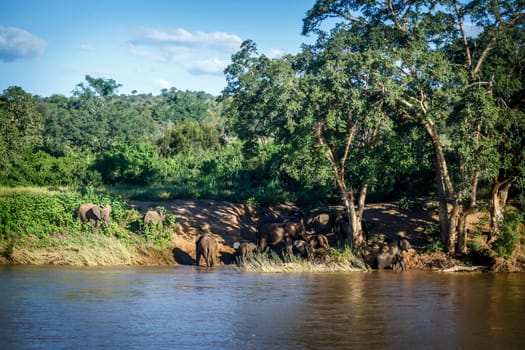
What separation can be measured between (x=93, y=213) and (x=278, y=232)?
616 centimetres

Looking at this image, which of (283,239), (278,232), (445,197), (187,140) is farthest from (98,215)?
(187,140)

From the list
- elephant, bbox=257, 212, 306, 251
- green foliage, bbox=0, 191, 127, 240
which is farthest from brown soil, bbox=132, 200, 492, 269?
green foliage, bbox=0, 191, 127, 240

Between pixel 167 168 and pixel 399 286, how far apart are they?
1895 centimetres

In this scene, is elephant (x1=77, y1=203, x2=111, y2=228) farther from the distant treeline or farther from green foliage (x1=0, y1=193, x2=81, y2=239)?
the distant treeline

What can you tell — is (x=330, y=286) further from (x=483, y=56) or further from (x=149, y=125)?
(x=149, y=125)

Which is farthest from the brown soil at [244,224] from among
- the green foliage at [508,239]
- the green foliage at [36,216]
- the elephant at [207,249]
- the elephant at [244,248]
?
the green foliage at [36,216]

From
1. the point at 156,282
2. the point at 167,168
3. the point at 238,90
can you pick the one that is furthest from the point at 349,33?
the point at 167,168

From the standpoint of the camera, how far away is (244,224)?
1045 inches

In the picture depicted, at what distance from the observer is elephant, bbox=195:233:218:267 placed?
22.3 meters

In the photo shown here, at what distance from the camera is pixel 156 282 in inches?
738

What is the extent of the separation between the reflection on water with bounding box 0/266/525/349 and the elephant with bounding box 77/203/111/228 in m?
2.40

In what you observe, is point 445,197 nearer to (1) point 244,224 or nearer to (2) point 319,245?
(2) point 319,245

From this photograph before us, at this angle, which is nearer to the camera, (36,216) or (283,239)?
(36,216)

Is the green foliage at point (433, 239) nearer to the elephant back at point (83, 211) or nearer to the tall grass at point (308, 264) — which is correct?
the tall grass at point (308, 264)
